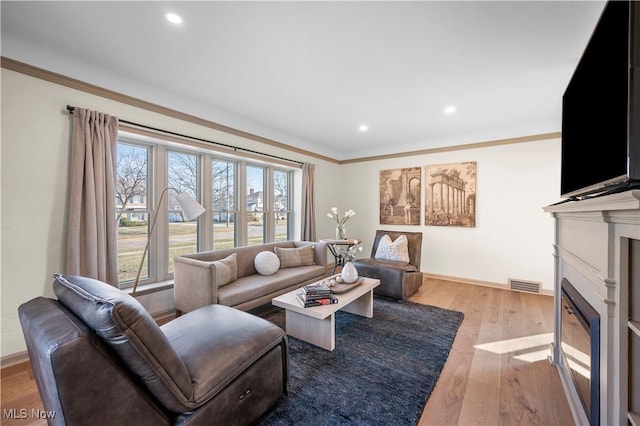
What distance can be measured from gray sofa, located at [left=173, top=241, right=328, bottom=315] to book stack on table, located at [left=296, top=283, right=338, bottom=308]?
24.6 inches

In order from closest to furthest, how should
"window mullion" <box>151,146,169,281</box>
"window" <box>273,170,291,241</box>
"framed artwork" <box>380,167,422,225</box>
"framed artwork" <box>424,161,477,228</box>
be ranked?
"window mullion" <box>151,146,169,281</box> → "framed artwork" <box>424,161,477,228</box> → "window" <box>273,170,291,241</box> → "framed artwork" <box>380,167,422,225</box>

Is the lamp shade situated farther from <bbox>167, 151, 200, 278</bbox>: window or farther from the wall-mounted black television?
the wall-mounted black television

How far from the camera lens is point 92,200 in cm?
226

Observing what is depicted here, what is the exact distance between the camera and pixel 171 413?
1.14 m

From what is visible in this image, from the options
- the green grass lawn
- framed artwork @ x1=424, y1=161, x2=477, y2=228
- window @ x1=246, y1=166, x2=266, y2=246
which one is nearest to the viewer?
the green grass lawn

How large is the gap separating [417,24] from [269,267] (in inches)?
112

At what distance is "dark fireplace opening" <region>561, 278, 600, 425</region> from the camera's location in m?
1.13

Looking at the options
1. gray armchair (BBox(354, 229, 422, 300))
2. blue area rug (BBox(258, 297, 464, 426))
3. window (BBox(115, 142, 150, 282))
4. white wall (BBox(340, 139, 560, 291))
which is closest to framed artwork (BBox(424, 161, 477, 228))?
white wall (BBox(340, 139, 560, 291))

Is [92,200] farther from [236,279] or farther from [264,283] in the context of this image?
[264,283]

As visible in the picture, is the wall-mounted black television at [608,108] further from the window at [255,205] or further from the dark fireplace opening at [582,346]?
the window at [255,205]

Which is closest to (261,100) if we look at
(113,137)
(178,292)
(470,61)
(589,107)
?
(113,137)

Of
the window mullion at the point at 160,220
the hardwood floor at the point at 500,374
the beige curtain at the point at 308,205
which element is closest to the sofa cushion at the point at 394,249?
the hardwood floor at the point at 500,374

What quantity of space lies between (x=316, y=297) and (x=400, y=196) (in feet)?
10.7

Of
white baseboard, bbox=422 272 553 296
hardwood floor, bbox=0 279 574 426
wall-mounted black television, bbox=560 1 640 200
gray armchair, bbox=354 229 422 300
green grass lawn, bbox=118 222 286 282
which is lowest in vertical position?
hardwood floor, bbox=0 279 574 426
